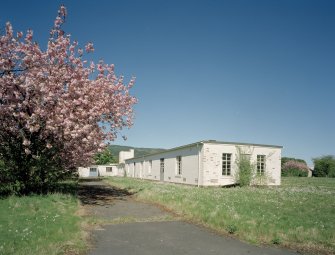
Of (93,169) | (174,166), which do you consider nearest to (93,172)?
(93,169)

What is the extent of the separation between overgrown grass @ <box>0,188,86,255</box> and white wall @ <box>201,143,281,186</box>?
1424cm

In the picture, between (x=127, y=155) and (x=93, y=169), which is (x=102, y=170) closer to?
(x=93, y=169)

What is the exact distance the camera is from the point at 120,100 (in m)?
18.4

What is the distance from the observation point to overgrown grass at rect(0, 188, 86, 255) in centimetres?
671

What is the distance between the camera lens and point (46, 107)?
15.3m

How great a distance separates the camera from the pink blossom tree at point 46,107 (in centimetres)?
1489

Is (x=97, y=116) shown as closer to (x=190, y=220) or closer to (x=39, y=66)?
(x=39, y=66)

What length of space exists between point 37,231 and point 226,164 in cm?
1968

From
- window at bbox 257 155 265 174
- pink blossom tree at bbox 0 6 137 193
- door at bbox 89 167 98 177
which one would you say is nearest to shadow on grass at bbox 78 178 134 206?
pink blossom tree at bbox 0 6 137 193

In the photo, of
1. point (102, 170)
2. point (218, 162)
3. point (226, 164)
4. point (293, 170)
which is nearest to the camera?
point (218, 162)

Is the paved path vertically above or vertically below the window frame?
below

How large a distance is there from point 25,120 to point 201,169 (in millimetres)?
14195

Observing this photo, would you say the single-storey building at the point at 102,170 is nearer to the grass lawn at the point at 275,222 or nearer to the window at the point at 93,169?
the window at the point at 93,169

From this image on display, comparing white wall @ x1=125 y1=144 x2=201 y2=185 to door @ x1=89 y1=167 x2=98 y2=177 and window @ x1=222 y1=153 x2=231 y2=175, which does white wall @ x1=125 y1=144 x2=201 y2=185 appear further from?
door @ x1=89 y1=167 x2=98 y2=177
